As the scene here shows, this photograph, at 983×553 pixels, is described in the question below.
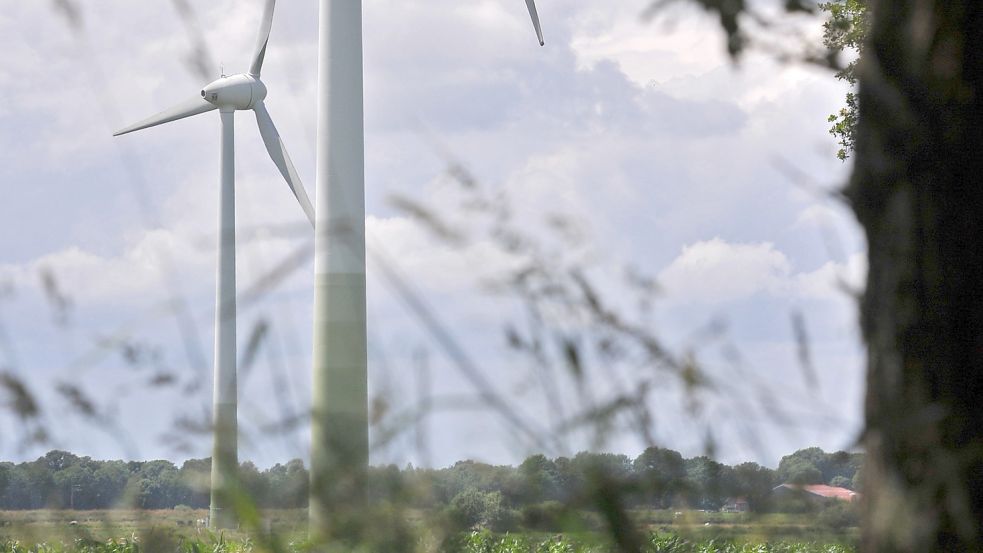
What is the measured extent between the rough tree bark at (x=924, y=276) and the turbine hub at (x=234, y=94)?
78.2ft

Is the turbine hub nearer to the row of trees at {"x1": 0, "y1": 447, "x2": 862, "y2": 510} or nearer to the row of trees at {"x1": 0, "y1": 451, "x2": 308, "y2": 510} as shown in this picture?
the row of trees at {"x1": 0, "y1": 451, "x2": 308, "y2": 510}

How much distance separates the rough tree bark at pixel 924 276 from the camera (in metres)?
1.75

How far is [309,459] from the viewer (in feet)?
7.36

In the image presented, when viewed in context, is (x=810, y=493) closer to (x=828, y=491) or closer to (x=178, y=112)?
(x=828, y=491)

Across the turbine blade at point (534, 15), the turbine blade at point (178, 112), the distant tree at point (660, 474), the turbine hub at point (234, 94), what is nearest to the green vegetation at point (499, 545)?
the distant tree at point (660, 474)

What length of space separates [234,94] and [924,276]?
24314mm

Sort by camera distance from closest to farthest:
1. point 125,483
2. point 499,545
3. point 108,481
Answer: point 125,483 < point 108,481 < point 499,545

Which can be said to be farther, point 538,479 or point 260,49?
point 260,49

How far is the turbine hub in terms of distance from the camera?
24.7m

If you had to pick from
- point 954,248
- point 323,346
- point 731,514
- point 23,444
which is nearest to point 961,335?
point 954,248

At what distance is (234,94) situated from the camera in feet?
80.9

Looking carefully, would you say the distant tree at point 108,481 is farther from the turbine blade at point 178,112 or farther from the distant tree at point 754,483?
the turbine blade at point 178,112

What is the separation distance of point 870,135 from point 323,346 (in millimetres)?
12515

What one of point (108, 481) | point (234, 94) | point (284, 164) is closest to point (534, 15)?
point (284, 164)
